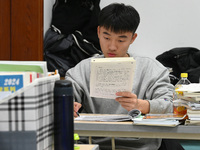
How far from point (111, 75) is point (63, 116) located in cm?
64

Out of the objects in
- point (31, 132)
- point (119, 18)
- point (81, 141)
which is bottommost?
point (81, 141)

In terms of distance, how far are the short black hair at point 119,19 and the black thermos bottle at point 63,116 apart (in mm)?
1155

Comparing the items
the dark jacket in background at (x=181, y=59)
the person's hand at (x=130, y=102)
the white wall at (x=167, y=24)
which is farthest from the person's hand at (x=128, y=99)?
the white wall at (x=167, y=24)

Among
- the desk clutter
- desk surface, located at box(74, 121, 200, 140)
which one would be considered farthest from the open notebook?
the desk clutter

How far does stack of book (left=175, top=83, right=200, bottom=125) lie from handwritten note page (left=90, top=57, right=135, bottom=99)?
246mm

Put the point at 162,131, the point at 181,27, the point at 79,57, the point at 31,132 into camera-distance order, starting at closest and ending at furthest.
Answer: the point at 31,132 < the point at 162,131 < the point at 79,57 < the point at 181,27

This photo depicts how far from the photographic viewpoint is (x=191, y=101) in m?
1.42

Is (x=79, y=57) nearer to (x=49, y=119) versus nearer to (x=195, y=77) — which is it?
(x=195, y=77)

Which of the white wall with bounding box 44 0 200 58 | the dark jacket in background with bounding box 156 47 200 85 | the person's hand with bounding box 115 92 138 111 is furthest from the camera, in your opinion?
the white wall with bounding box 44 0 200 58

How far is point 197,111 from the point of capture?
1.33 metres

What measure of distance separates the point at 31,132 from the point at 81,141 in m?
1.03

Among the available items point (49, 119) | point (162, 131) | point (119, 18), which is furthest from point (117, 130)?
point (119, 18)

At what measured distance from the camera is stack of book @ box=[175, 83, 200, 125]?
1301 millimetres

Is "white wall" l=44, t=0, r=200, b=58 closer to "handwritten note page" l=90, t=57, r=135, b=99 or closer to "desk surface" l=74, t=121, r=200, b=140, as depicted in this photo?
"handwritten note page" l=90, t=57, r=135, b=99
